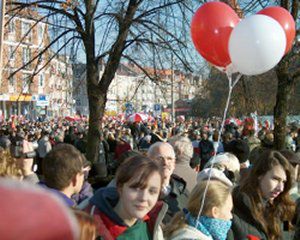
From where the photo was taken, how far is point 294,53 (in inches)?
314

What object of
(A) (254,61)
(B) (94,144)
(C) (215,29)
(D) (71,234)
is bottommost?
(B) (94,144)

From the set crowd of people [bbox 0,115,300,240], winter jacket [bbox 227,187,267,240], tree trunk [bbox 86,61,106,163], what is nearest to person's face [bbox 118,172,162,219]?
crowd of people [bbox 0,115,300,240]

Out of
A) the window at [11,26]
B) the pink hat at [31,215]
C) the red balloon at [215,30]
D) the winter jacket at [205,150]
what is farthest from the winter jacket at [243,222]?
the window at [11,26]

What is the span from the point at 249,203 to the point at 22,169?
6.10 feet

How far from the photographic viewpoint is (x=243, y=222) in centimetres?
312

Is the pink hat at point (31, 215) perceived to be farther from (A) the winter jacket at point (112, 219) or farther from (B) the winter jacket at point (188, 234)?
(B) the winter jacket at point (188, 234)

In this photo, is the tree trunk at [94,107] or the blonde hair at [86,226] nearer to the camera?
the blonde hair at [86,226]

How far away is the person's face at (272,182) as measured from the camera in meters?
3.44

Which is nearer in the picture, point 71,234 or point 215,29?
point 71,234

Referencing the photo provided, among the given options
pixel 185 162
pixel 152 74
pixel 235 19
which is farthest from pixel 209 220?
pixel 152 74

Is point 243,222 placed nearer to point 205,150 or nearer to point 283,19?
point 283,19

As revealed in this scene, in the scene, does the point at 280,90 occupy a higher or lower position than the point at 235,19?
lower

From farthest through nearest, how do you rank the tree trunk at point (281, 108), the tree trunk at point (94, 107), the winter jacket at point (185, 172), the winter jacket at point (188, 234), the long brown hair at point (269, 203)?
the tree trunk at point (94, 107), the tree trunk at point (281, 108), the winter jacket at point (185, 172), the long brown hair at point (269, 203), the winter jacket at point (188, 234)

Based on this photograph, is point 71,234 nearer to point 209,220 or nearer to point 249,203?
point 209,220
